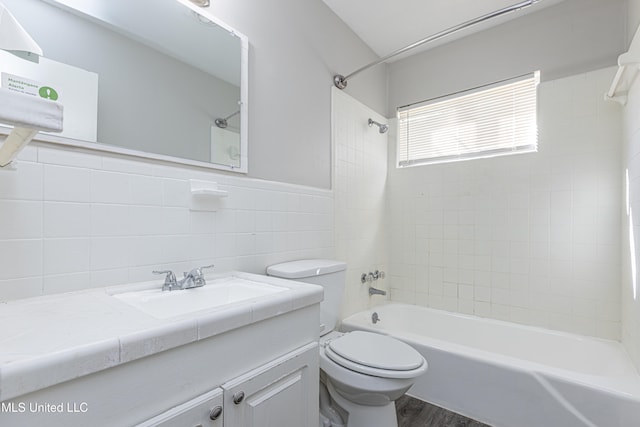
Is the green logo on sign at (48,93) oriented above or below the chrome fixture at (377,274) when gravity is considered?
above

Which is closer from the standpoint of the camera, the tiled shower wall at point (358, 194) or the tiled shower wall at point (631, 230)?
the tiled shower wall at point (631, 230)

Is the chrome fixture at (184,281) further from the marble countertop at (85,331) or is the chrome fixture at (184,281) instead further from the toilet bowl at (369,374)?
the toilet bowl at (369,374)

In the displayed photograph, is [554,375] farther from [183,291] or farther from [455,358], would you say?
[183,291]

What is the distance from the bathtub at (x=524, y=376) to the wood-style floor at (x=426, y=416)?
0.03m

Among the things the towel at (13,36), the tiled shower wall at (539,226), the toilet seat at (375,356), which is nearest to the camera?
the towel at (13,36)

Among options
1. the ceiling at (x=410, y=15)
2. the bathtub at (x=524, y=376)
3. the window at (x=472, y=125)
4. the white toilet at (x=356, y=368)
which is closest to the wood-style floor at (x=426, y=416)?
the bathtub at (x=524, y=376)

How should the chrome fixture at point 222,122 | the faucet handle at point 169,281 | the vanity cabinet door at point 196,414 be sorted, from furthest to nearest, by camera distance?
Answer: the chrome fixture at point 222,122
the faucet handle at point 169,281
the vanity cabinet door at point 196,414

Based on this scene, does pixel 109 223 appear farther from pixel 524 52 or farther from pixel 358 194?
pixel 524 52

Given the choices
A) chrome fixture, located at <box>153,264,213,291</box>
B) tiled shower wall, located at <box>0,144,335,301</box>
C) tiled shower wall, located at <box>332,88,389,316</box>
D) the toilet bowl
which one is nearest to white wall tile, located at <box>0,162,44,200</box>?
tiled shower wall, located at <box>0,144,335,301</box>

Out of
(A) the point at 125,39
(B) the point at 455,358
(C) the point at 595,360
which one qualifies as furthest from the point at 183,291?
(C) the point at 595,360

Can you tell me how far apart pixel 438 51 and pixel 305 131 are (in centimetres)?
143

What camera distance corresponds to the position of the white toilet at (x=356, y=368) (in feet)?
4.20

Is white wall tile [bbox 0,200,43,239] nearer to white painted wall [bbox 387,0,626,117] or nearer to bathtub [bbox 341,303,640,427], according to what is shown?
A: bathtub [bbox 341,303,640,427]

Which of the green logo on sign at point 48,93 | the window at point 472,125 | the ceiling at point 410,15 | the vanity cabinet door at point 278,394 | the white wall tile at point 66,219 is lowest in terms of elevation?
the vanity cabinet door at point 278,394
